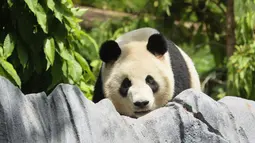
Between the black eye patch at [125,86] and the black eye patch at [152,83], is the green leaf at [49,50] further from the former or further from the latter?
the black eye patch at [152,83]

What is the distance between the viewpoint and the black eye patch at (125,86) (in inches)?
184

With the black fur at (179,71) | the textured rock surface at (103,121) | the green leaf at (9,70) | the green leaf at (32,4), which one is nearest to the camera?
the textured rock surface at (103,121)

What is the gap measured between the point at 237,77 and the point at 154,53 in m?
2.51

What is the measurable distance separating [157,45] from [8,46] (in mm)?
1043

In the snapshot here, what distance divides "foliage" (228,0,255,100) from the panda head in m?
2.26

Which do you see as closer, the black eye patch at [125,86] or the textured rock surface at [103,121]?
the textured rock surface at [103,121]

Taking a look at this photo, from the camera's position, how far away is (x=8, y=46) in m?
4.43

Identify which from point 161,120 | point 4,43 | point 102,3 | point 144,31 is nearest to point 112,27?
point 102,3

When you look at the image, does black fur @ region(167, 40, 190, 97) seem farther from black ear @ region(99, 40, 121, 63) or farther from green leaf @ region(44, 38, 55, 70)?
green leaf @ region(44, 38, 55, 70)

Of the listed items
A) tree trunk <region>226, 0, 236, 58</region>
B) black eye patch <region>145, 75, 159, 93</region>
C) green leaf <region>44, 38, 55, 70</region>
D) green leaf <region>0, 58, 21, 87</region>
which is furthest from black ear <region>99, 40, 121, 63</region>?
tree trunk <region>226, 0, 236, 58</region>


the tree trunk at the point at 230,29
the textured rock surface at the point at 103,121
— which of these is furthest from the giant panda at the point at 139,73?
the tree trunk at the point at 230,29

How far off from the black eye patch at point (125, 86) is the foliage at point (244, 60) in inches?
98.7

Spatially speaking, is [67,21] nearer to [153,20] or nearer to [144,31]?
[144,31]

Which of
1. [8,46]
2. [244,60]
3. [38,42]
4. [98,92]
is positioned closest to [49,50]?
[38,42]
